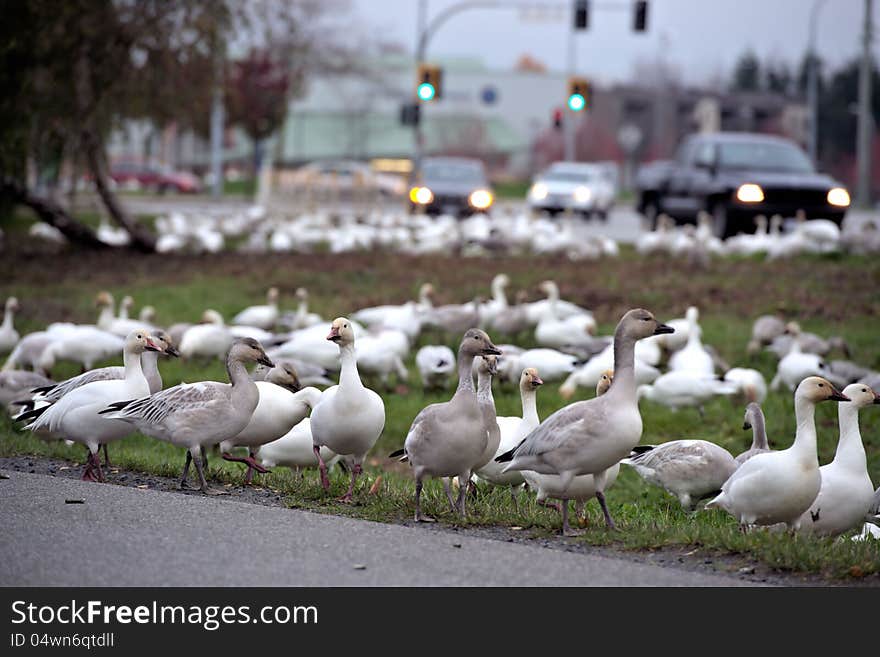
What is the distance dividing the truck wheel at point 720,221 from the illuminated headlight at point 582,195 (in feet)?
48.9

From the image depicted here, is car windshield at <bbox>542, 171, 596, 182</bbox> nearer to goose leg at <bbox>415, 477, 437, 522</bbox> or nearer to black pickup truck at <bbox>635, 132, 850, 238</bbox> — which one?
black pickup truck at <bbox>635, 132, 850, 238</bbox>

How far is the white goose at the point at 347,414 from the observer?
8.54 m

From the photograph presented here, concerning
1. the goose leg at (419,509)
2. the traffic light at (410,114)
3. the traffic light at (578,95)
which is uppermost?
the traffic light at (578,95)

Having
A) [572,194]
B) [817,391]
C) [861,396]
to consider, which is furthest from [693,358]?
[572,194]

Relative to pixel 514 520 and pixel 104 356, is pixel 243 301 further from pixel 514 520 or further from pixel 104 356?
pixel 514 520

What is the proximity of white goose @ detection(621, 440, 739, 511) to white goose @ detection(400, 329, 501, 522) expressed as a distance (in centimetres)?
175

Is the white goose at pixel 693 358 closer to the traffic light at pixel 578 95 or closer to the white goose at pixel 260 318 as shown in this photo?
the white goose at pixel 260 318

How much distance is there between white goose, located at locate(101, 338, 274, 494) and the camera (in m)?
8.52

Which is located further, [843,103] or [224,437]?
[843,103]

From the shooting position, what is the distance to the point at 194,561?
6508mm

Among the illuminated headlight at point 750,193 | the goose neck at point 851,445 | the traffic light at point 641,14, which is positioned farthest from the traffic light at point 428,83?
the goose neck at point 851,445

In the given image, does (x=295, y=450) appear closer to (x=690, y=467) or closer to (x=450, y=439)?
(x=450, y=439)
